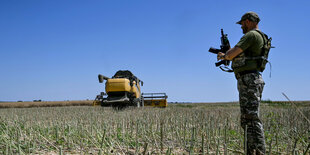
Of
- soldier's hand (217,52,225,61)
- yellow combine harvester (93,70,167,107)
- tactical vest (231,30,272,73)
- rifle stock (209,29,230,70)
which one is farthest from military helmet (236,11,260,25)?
→ yellow combine harvester (93,70,167,107)

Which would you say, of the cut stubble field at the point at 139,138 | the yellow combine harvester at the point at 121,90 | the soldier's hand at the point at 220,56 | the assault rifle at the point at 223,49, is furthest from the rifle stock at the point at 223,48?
the yellow combine harvester at the point at 121,90

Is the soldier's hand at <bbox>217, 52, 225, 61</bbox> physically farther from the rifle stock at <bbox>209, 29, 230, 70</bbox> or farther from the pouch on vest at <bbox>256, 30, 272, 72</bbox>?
the pouch on vest at <bbox>256, 30, 272, 72</bbox>

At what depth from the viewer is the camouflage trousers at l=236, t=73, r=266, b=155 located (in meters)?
3.01

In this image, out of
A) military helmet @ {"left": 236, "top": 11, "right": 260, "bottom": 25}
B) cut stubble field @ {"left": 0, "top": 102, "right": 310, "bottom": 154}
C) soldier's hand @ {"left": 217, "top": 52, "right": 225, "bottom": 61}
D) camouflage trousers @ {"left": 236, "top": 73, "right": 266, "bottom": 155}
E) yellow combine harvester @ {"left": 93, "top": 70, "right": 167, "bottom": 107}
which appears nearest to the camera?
cut stubble field @ {"left": 0, "top": 102, "right": 310, "bottom": 154}

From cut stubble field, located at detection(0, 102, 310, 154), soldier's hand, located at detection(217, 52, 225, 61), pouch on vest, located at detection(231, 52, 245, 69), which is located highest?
soldier's hand, located at detection(217, 52, 225, 61)

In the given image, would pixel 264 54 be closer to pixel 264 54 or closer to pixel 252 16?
pixel 264 54

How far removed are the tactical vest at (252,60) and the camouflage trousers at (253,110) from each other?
0.36ft

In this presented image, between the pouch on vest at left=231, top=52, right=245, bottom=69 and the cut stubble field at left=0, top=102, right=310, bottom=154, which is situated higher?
the pouch on vest at left=231, top=52, right=245, bottom=69

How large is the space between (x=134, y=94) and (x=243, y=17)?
973cm

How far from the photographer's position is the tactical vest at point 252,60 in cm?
311

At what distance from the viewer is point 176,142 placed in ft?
12.3

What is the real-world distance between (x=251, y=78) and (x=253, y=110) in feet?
1.41

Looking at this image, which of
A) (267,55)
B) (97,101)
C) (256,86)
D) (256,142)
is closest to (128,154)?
(256,142)

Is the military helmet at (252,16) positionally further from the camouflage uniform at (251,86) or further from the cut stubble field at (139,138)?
the cut stubble field at (139,138)
